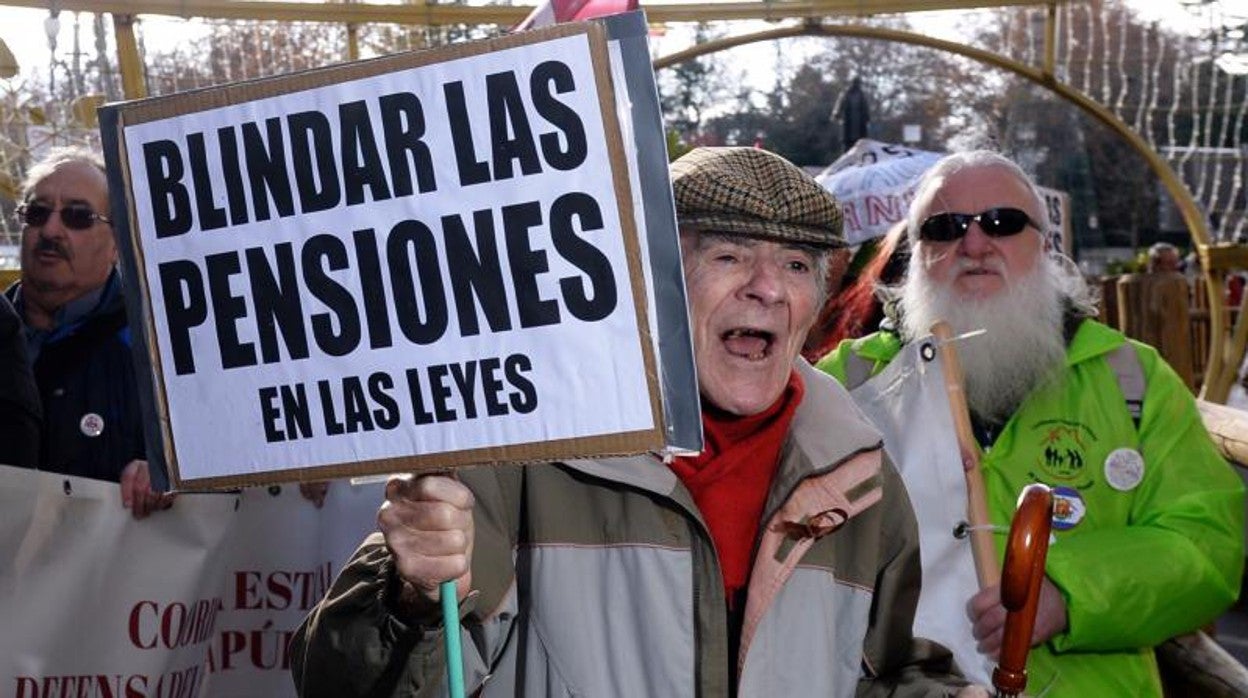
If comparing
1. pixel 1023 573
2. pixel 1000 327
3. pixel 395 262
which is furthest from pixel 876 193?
pixel 395 262

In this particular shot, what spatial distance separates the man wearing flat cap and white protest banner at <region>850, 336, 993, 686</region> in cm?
55

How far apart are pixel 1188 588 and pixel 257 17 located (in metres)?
3.91

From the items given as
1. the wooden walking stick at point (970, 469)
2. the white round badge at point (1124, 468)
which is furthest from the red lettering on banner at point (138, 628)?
the white round badge at point (1124, 468)

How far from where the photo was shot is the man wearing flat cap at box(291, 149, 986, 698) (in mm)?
2436

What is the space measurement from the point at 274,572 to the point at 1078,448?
7.06 ft

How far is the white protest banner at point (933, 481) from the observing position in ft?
11.1

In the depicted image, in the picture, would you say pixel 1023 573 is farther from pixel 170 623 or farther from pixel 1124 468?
pixel 170 623

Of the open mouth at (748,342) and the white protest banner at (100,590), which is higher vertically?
the open mouth at (748,342)

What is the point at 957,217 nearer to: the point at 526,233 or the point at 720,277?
the point at 720,277

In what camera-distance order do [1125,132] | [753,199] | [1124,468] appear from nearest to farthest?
1. [753,199]
2. [1124,468]
3. [1125,132]

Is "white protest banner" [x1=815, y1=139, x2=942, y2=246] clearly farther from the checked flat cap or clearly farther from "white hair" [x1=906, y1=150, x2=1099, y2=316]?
the checked flat cap

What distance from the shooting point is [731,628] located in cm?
261

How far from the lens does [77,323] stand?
15.3 feet

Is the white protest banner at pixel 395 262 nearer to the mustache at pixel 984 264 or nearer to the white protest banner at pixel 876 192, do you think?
the mustache at pixel 984 264
